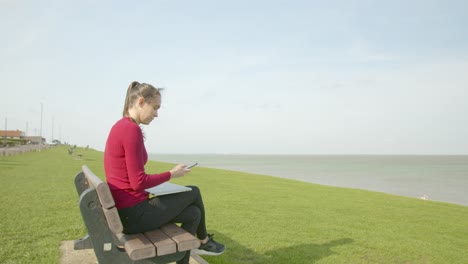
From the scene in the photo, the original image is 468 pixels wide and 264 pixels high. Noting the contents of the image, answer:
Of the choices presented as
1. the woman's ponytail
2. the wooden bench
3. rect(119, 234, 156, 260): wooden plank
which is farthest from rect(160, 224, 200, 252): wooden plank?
the woman's ponytail

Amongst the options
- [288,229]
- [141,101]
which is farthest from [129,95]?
[288,229]

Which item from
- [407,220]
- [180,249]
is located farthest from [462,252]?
[180,249]

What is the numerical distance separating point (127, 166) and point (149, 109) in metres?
0.58

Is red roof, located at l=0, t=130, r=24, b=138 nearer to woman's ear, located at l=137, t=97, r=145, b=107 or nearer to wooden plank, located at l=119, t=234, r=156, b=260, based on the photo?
woman's ear, located at l=137, t=97, r=145, b=107

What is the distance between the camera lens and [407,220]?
32.1 ft

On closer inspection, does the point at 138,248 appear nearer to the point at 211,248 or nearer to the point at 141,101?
the point at 211,248

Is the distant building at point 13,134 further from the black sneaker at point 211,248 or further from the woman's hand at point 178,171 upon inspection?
the woman's hand at point 178,171

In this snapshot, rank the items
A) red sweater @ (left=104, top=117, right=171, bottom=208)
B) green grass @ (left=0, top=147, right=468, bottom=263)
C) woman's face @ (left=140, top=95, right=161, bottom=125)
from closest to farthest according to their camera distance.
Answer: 1. red sweater @ (left=104, top=117, right=171, bottom=208)
2. woman's face @ (left=140, top=95, right=161, bottom=125)
3. green grass @ (left=0, top=147, right=468, bottom=263)

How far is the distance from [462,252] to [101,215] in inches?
267

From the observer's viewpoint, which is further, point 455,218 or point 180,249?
point 455,218

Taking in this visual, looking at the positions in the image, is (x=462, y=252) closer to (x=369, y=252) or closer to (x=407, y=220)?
(x=369, y=252)

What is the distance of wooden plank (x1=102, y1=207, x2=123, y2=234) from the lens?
2.90 metres

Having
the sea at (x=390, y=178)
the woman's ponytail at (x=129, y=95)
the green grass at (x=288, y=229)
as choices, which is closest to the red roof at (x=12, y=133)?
the sea at (x=390, y=178)

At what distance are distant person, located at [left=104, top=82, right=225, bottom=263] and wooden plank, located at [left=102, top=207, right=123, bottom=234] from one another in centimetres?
27
